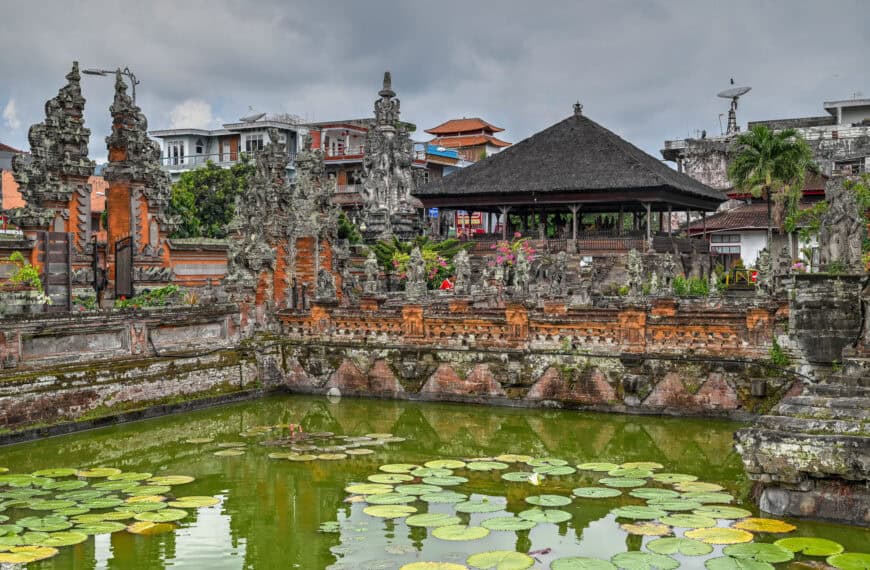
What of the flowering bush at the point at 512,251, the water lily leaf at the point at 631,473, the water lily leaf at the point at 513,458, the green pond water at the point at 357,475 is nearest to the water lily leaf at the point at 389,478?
the green pond water at the point at 357,475

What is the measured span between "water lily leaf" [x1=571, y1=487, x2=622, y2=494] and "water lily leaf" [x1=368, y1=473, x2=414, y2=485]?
2271 mm

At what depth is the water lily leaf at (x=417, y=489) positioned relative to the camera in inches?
465

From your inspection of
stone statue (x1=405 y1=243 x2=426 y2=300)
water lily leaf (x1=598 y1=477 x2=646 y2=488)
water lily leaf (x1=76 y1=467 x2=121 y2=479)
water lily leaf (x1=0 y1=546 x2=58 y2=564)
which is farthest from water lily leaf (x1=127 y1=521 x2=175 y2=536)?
stone statue (x1=405 y1=243 x2=426 y2=300)

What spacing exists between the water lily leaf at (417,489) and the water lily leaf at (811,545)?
4.24 meters

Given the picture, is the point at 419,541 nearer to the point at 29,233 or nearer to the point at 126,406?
the point at 126,406

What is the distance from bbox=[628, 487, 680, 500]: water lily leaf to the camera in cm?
1143

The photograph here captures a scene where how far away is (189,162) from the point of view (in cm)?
6281

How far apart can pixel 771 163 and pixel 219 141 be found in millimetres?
37979

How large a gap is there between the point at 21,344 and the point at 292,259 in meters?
7.63

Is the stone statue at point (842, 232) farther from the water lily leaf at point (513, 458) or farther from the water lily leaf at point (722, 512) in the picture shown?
the water lily leaf at point (513, 458)

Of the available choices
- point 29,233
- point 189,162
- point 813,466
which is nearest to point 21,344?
point 29,233

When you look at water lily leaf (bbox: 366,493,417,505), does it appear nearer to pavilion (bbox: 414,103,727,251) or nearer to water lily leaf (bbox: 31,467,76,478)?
water lily leaf (bbox: 31,467,76,478)

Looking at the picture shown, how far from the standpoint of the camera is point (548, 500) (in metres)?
11.5

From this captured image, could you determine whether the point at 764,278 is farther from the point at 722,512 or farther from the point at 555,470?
the point at 722,512
